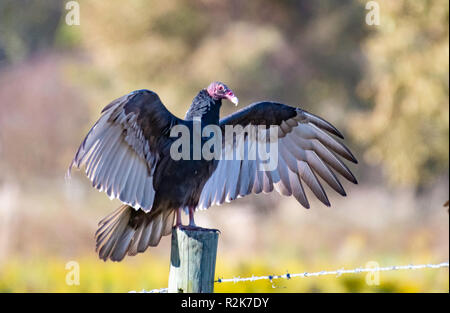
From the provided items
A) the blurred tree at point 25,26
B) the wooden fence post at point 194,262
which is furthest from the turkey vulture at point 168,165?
the blurred tree at point 25,26

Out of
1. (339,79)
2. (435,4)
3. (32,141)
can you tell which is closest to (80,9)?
(32,141)

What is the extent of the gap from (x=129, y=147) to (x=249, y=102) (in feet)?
25.1

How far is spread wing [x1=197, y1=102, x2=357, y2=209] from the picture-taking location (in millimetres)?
3701

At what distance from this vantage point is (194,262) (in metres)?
2.59

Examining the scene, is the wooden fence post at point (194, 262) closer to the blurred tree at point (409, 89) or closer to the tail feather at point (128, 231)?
the tail feather at point (128, 231)

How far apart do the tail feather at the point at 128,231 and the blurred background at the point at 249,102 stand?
2403mm

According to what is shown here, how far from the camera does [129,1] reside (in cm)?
1046

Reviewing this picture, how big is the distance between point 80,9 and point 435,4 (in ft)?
18.3

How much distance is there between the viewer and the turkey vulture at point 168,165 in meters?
3.19

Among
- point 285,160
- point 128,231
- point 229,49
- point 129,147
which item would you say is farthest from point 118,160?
point 229,49

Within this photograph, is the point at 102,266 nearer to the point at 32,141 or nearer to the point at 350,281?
the point at 350,281

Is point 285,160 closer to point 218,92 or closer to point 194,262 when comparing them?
point 218,92
